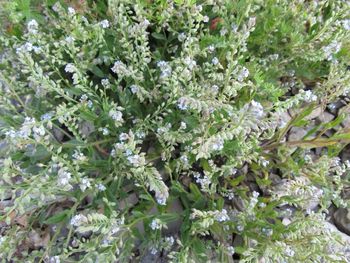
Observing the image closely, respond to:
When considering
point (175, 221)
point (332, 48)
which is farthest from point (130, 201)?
point (332, 48)

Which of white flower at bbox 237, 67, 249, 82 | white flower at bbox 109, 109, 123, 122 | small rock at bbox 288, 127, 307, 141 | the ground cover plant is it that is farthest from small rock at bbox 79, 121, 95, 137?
small rock at bbox 288, 127, 307, 141

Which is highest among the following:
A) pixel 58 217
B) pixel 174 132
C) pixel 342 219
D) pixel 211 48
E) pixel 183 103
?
pixel 211 48

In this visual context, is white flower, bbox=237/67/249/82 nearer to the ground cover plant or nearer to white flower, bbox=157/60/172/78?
the ground cover plant

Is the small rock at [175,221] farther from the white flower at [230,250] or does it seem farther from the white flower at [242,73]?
the white flower at [242,73]

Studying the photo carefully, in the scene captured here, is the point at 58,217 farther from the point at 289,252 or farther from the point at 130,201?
the point at 289,252

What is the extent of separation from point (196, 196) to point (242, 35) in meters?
0.66

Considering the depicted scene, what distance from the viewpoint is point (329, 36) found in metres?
1.88

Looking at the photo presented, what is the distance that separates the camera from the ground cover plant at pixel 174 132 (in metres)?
1.59

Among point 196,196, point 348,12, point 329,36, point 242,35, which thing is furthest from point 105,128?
point 348,12

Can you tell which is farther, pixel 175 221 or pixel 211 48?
pixel 175 221

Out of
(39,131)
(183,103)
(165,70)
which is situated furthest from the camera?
(165,70)

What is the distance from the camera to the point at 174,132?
1.67 metres

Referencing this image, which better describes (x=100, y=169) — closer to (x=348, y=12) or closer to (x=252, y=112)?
(x=252, y=112)

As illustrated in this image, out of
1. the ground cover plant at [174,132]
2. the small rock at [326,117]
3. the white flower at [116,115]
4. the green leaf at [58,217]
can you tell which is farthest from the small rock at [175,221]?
the small rock at [326,117]
